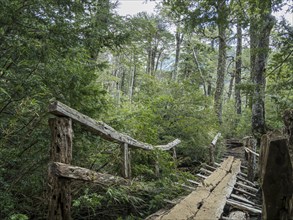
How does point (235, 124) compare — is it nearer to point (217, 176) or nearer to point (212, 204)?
point (217, 176)

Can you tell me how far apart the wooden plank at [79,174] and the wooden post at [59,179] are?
0.08m

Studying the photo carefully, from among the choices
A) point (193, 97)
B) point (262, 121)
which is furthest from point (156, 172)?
point (262, 121)

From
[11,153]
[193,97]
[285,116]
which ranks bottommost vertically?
[11,153]

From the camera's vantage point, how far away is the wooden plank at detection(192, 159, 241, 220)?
3.69 m

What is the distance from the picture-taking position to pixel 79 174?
300 centimetres

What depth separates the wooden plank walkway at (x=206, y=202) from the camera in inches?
144

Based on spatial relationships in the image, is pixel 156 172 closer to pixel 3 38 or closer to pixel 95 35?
pixel 95 35

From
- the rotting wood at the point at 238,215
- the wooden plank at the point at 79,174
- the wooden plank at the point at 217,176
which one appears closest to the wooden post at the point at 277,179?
the wooden plank at the point at 79,174

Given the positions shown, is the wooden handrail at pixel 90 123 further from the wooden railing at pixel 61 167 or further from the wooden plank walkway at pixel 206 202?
the wooden plank walkway at pixel 206 202

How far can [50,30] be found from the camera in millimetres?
4602

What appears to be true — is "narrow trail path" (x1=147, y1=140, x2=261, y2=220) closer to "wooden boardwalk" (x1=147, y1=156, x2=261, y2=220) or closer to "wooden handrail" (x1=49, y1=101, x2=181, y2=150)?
"wooden boardwalk" (x1=147, y1=156, x2=261, y2=220)

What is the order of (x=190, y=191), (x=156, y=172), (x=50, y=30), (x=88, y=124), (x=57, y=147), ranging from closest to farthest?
(x=57, y=147), (x=88, y=124), (x=50, y=30), (x=190, y=191), (x=156, y=172)

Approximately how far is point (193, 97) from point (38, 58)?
6928mm

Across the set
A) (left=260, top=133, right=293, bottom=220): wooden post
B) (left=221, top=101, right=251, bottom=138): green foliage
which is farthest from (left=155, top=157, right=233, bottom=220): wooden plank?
(left=221, top=101, right=251, bottom=138): green foliage
